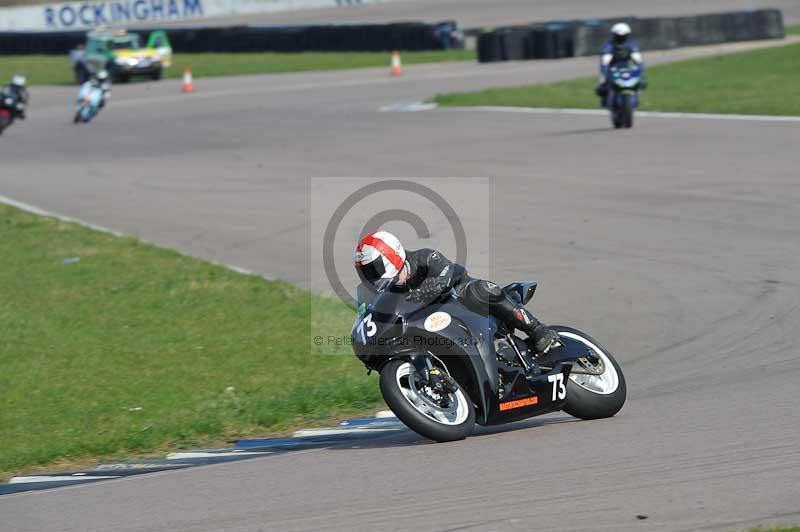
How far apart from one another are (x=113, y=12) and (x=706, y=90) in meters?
44.3

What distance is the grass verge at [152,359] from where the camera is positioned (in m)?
8.43

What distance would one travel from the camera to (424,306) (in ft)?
22.5

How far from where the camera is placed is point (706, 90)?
25891 millimetres

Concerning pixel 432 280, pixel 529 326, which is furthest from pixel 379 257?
pixel 529 326

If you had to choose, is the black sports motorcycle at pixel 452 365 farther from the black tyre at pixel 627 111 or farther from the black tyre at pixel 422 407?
the black tyre at pixel 627 111

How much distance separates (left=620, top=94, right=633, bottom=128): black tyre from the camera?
21.3m

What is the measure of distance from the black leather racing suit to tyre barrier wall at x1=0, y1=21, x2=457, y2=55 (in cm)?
3660

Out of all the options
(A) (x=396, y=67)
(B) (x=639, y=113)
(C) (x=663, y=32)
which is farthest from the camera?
(A) (x=396, y=67)

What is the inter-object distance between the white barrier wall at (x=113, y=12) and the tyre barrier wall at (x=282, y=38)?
31.5 feet

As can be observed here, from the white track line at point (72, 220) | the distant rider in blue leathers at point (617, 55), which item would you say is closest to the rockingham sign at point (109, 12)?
the distant rider in blue leathers at point (617, 55)

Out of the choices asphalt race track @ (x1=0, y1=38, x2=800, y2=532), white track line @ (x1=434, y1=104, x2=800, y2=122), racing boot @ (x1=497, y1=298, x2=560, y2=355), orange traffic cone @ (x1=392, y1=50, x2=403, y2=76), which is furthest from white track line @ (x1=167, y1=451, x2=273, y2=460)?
orange traffic cone @ (x1=392, y1=50, x2=403, y2=76)

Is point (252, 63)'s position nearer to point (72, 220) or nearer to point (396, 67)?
point (396, 67)

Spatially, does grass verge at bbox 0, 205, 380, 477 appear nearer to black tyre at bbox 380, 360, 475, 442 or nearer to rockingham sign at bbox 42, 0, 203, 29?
black tyre at bbox 380, 360, 475, 442

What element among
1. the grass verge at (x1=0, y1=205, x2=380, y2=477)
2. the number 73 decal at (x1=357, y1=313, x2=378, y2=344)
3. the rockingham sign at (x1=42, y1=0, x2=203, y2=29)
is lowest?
the grass verge at (x1=0, y1=205, x2=380, y2=477)
